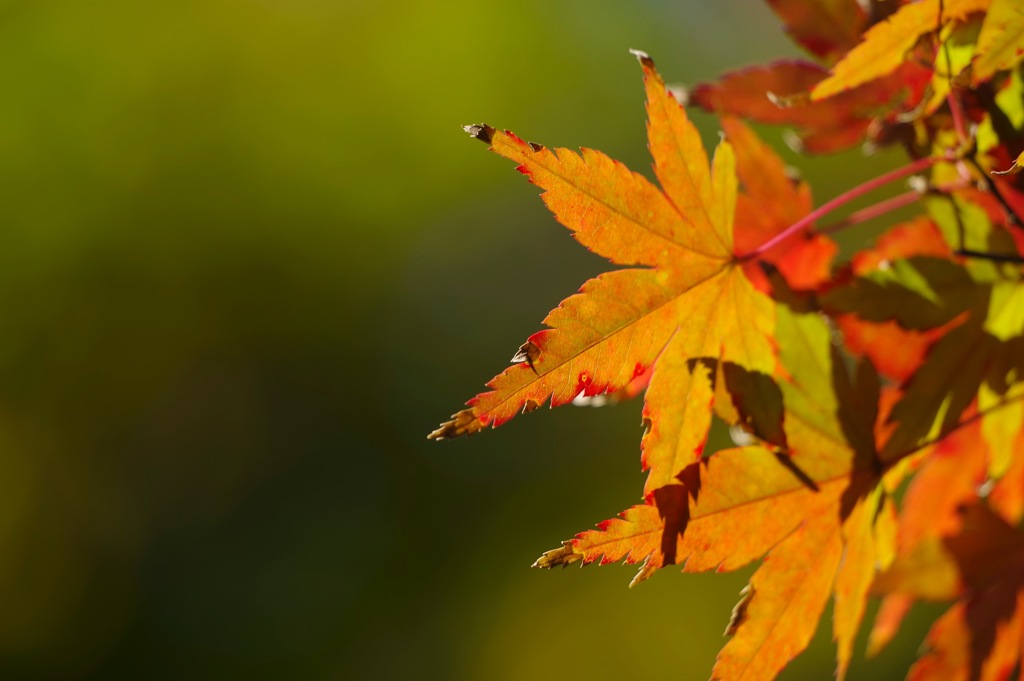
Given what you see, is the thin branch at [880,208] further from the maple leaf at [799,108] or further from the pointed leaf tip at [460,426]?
the pointed leaf tip at [460,426]

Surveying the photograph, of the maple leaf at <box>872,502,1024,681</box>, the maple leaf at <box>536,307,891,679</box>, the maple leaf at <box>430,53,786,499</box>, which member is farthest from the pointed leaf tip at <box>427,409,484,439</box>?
the maple leaf at <box>872,502,1024,681</box>

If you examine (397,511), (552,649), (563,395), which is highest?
(563,395)

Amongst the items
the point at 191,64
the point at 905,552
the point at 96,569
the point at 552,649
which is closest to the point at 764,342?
the point at 905,552

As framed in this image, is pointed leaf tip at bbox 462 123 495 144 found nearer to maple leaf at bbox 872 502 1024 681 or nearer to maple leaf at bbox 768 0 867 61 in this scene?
maple leaf at bbox 768 0 867 61

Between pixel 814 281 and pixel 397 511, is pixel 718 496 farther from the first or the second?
pixel 397 511

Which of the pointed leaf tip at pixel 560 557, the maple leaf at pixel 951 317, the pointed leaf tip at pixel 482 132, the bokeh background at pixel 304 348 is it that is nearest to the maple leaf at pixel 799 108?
the maple leaf at pixel 951 317

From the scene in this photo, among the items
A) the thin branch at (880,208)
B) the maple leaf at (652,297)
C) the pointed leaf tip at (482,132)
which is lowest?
the thin branch at (880,208)

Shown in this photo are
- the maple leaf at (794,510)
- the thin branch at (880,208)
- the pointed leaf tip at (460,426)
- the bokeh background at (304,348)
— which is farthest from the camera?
the bokeh background at (304,348)
